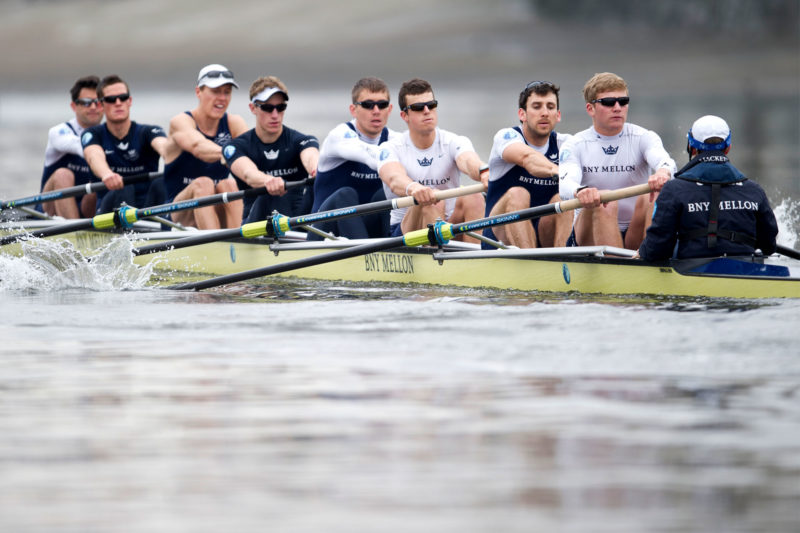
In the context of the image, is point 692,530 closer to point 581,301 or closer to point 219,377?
point 219,377

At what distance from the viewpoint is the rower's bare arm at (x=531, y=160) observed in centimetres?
934

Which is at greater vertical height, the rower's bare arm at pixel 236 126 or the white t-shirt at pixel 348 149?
the rower's bare arm at pixel 236 126

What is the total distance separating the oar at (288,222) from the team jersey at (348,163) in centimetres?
64

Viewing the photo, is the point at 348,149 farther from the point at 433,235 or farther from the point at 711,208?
the point at 711,208

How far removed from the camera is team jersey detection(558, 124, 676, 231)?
29.5 ft

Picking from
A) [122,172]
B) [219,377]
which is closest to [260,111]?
[122,172]

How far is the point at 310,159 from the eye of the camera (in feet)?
37.1

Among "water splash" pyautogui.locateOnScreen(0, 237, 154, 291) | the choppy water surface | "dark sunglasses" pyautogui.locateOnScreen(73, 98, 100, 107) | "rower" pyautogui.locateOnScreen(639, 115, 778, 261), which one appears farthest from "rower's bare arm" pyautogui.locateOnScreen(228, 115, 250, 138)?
"rower" pyautogui.locateOnScreen(639, 115, 778, 261)

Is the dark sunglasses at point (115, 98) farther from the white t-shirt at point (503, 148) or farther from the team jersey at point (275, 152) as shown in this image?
the white t-shirt at point (503, 148)

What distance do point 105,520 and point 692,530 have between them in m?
1.75

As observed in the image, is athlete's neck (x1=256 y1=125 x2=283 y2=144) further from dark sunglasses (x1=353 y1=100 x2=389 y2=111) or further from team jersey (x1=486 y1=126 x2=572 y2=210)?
team jersey (x1=486 y1=126 x2=572 y2=210)

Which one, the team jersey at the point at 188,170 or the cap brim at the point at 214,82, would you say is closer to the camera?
the cap brim at the point at 214,82

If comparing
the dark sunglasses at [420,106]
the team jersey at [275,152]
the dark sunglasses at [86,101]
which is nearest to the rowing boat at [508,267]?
the team jersey at [275,152]

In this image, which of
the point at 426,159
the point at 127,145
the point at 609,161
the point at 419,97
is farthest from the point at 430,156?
the point at 127,145
